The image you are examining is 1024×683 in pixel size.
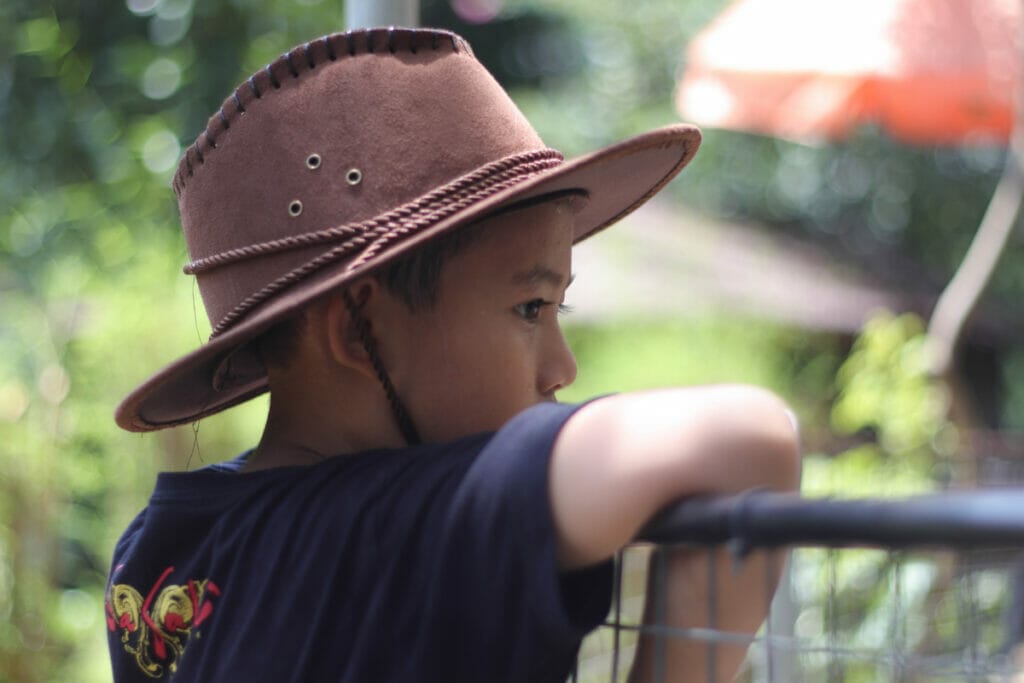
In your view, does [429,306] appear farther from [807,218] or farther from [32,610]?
[807,218]

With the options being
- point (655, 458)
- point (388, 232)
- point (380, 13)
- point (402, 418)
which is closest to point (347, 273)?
point (388, 232)

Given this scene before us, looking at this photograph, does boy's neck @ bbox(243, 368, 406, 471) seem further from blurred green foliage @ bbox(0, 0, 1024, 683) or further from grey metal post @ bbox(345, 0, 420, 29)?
blurred green foliage @ bbox(0, 0, 1024, 683)

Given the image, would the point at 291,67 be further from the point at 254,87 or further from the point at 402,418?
the point at 402,418

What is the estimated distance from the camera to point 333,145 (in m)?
1.44

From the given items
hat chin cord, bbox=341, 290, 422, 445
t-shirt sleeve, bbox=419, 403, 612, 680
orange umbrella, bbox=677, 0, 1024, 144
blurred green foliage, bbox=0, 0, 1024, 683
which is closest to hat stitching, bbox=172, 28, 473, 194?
hat chin cord, bbox=341, 290, 422, 445

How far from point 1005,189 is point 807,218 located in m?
11.5

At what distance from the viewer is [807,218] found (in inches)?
634

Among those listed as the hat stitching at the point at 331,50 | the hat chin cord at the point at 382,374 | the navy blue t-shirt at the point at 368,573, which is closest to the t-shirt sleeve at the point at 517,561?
the navy blue t-shirt at the point at 368,573

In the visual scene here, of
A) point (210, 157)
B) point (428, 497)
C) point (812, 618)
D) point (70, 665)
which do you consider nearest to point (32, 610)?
point (70, 665)

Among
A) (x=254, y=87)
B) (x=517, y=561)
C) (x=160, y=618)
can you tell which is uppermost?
(x=254, y=87)

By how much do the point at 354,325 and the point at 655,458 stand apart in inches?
18.1

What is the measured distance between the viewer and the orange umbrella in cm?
495

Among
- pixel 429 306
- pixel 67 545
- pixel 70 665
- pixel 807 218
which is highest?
pixel 807 218

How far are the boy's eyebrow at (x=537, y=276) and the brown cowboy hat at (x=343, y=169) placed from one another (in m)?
0.07
